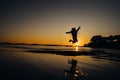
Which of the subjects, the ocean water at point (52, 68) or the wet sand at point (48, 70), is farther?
the ocean water at point (52, 68)

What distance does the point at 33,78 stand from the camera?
541 inches

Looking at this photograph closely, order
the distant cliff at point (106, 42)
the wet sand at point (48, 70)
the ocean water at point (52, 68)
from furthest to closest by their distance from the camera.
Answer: the distant cliff at point (106, 42), the ocean water at point (52, 68), the wet sand at point (48, 70)

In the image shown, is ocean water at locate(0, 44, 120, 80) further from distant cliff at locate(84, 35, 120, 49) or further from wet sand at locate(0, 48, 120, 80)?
distant cliff at locate(84, 35, 120, 49)

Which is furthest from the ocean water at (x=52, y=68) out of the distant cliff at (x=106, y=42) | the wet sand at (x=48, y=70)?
the distant cliff at (x=106, y=42)

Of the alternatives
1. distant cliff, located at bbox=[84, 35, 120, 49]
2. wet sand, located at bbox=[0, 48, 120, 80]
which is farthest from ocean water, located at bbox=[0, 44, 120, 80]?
distant cliff, located at bbox=[84, 35, 120, 49]

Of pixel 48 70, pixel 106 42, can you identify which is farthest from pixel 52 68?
pixel 106 42

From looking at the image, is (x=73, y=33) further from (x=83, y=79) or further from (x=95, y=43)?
(x=95, y=43)

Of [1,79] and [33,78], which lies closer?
[1,79]

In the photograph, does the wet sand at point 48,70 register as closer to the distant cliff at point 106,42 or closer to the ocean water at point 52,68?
the ocean water at point 52,68

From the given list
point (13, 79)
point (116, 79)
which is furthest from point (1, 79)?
point (116, 79)

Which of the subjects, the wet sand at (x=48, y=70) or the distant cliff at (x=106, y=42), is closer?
the wet sand at (x=48, y=70)

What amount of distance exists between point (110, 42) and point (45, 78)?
114m

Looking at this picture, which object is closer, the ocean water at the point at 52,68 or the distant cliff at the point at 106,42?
the ocean water at the point at 52,68

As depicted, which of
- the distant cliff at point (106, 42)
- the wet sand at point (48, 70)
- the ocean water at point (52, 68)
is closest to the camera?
the wet sand at point (48, 70)
